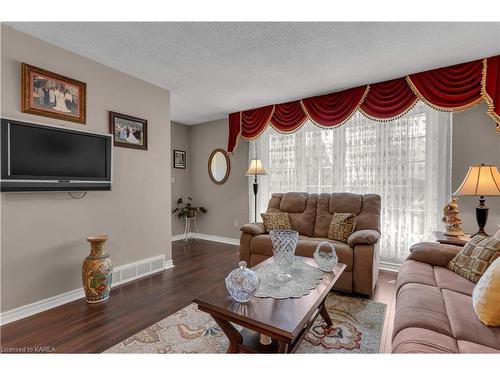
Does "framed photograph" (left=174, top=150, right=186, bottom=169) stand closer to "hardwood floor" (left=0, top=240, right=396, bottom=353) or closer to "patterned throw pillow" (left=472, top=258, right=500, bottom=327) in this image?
"hardwood floor" (left=0, top=240, right=396, bottom=353)

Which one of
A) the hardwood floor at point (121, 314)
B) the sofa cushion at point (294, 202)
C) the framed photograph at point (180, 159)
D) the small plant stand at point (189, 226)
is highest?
the framed photograph at point (180, 159)

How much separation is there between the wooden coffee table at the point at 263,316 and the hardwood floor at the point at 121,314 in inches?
31.8

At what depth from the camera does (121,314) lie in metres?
2.14

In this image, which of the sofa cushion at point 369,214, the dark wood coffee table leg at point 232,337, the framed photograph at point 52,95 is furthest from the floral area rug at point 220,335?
the framed photograph at point 52,95

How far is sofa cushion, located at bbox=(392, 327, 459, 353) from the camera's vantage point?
3.37 feet

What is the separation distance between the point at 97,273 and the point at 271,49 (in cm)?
272

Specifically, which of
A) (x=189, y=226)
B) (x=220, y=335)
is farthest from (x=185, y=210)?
(x=220, y=335)

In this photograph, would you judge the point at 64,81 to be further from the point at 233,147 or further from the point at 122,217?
the point at 233,147

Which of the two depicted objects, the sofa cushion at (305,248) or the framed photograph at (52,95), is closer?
the framed photograph at (52,95)

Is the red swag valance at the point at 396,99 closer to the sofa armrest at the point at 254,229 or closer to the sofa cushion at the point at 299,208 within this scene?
the sofa cushion at the point at 299,208

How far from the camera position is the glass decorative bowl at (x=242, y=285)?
138 centimetres

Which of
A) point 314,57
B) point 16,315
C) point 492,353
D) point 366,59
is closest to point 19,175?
point 16,315

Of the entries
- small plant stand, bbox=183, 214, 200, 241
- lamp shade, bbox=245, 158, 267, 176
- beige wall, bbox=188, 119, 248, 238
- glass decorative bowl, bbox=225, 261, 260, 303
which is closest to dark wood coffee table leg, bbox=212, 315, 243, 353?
glass decorative bowl, bbox=225, 261, 260, 303

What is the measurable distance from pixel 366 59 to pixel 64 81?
3.02 meters
